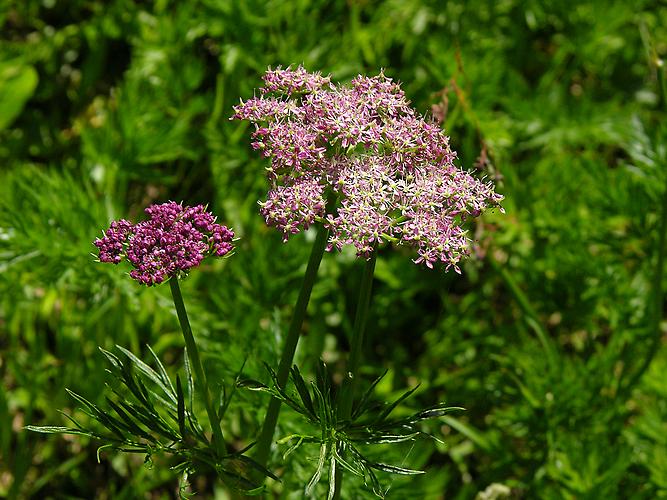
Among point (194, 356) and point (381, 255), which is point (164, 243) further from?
point (381, 255)

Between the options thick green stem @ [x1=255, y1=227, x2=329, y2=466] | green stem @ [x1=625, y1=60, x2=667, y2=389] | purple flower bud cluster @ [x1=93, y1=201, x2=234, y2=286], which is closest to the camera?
purple flower bud cluster @ [x1=93, y1=201, x2=234, y2=286]

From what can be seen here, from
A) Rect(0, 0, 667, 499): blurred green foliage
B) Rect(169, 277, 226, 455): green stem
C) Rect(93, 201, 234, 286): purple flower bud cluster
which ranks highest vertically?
Rect(93, 201, 234, 286): purple flower bud cluster

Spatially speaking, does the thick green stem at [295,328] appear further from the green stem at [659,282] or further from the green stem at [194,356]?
the green stem at [659,282]

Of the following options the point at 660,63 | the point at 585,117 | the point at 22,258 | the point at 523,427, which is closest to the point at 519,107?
the point at 585,117

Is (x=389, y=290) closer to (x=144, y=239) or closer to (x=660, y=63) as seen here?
(x=660, y=63)

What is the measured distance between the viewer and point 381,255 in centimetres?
435

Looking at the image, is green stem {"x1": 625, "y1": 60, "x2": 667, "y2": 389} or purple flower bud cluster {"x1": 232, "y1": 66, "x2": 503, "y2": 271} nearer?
purple flower bud cluster {"x1": 232, "y1": 66, "x2": 503, "y2": 271}

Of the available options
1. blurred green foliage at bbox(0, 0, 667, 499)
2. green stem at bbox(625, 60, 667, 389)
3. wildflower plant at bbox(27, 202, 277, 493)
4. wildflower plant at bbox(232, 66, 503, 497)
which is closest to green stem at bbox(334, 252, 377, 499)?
wildflower plant at bbox(232, 66, 503, 497)

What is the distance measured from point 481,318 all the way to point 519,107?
1.18 metres

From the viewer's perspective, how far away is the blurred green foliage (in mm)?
3348

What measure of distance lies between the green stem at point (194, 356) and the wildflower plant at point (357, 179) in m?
0.20

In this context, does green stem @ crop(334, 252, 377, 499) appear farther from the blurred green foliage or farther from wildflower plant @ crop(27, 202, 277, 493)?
the blurred green foliage

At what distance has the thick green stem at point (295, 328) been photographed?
211 centimetres

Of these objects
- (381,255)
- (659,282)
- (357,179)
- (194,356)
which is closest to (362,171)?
(357,179)
